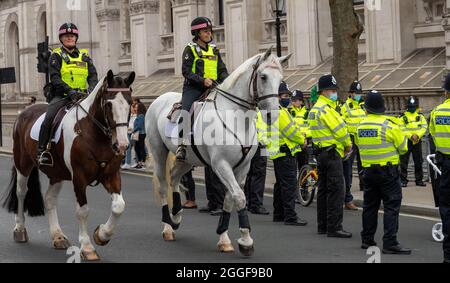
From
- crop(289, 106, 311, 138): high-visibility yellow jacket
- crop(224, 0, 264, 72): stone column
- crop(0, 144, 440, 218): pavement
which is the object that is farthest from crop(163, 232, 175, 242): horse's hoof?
crop(224, 0, 264, 72): stone column

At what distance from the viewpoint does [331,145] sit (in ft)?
40.1

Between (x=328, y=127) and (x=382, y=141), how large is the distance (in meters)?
1.54

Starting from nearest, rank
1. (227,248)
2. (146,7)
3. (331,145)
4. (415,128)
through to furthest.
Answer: (227,248) → (331,145) → (415,128) → (146,7)

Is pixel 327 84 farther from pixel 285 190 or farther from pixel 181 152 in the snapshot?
pixel 181 152

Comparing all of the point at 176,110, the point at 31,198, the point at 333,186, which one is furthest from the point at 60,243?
the point at 333,186

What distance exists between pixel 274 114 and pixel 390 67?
13173mm

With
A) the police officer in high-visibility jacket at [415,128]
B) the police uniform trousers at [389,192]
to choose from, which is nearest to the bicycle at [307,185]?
the police officer in high-visibility jacket at [415,128]

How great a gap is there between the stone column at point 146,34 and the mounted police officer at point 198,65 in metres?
24.0

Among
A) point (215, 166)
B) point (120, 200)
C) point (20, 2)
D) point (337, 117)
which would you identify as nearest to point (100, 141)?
point (120, 200)

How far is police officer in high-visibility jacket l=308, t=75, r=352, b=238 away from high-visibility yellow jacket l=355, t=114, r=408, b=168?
1337mm

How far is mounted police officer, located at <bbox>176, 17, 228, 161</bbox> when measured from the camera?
38.9 feet
